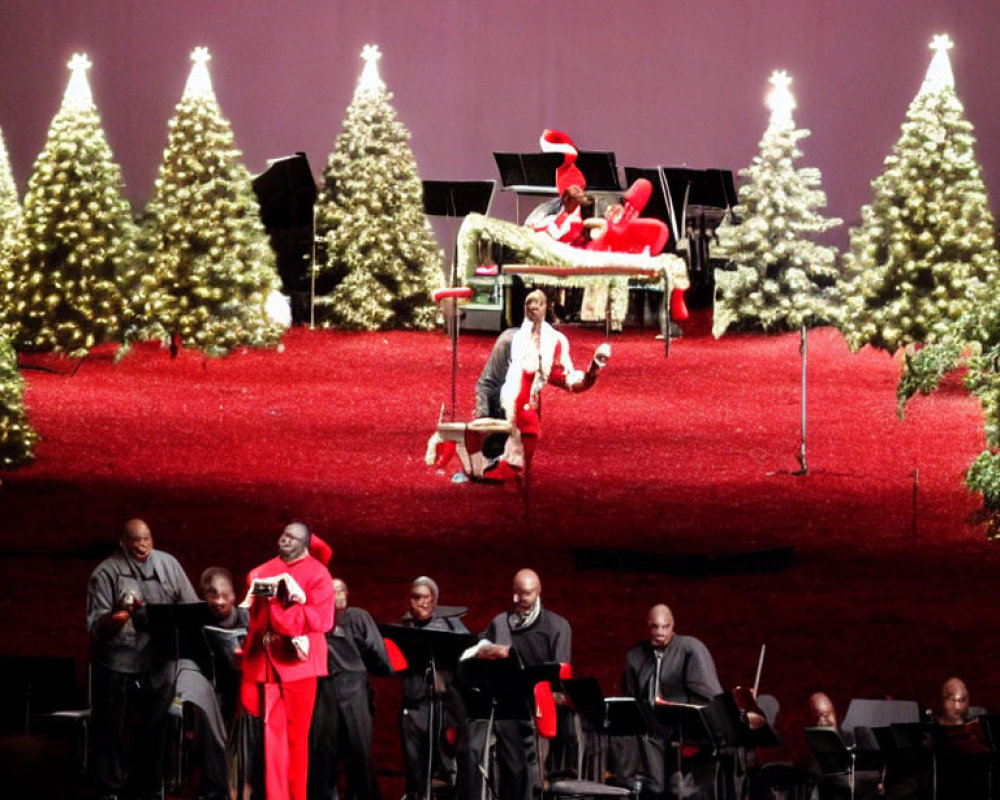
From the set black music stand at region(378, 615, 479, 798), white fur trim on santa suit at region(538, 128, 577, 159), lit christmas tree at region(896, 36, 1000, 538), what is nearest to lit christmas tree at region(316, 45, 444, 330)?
white fur trim on santa suit at region(538, 128, 577, 159)

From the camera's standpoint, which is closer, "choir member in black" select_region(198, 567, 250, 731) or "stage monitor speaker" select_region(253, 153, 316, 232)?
"choir member in black" select_region(198, 567, 250, 731)

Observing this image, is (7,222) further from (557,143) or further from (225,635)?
(225,635)

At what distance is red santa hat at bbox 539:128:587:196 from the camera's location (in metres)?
10.4

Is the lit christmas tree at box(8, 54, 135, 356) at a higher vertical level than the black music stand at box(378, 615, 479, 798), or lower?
higher

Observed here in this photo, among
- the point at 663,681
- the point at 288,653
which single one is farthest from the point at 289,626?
the point at 663,681

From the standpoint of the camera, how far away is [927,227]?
11438 mm

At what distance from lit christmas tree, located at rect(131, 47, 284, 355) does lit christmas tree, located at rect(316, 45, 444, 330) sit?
476mm

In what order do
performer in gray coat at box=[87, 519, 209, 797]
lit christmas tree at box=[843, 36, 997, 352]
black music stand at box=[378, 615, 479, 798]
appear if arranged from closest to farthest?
black music stand at box=[378, 615, 479, 798] < performer in gray coat at box=[87, 519, 209, 797] < lit christmas tree at box=[843, 36, 997, 352]

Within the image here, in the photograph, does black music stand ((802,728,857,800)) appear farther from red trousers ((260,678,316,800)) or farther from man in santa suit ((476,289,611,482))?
man in santa suit ((476,289,611,482))

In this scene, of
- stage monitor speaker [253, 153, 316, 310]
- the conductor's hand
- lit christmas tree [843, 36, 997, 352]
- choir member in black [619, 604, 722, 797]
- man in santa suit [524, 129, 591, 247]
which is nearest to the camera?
the conductor's hand

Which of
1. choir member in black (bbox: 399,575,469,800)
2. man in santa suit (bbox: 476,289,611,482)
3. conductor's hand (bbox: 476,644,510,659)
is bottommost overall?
choir member in black (bbox: 399,575,469,800)

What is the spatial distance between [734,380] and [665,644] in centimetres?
414

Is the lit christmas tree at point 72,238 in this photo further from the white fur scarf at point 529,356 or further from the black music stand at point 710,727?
the black music stand at point 710,727

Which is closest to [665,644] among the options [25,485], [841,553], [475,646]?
[475,646]
